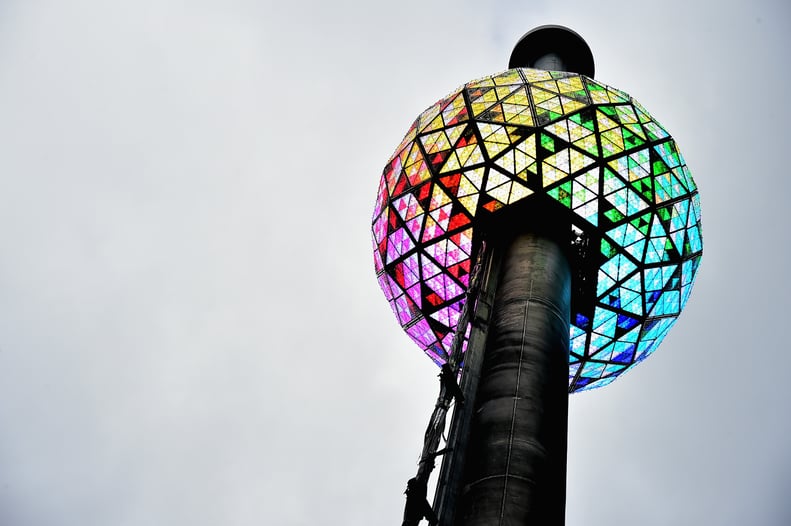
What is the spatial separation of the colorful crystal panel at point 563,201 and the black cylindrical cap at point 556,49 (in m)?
6.42

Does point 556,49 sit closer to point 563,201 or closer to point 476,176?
point 476,176

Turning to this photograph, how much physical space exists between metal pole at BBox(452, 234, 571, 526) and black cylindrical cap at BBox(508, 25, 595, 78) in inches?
508

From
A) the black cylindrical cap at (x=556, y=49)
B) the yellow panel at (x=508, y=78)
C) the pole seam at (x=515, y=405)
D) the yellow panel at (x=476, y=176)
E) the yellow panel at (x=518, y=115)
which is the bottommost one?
the pole seam at (x=515, y=405)

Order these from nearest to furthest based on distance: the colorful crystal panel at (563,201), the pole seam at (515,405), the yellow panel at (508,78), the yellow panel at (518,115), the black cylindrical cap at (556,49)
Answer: the pole seam at (515,405), the colorful crystal panel at (563,201), the yellow panel at (518,115), the yellow panel at (508,78), the black cylindrical cap at (556,49)

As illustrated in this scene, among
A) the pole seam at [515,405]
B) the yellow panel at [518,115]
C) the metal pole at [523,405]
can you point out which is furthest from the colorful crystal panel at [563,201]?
the pole seam at [515,405]

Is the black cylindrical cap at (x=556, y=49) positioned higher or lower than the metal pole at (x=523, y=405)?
higher

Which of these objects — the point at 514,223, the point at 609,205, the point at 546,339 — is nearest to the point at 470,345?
the point at 546,339

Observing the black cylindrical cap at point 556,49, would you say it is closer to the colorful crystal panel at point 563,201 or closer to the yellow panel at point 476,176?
the colorful crystal panel at point 563,201

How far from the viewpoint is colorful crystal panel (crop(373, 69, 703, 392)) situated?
57.8 feet

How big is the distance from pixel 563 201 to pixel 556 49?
39.3 feet

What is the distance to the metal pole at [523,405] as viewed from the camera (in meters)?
11.5

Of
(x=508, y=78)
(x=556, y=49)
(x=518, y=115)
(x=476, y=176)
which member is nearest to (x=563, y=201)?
(x=476, y=176)

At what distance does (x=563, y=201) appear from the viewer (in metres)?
17.3

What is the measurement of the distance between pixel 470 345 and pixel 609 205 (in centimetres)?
595
